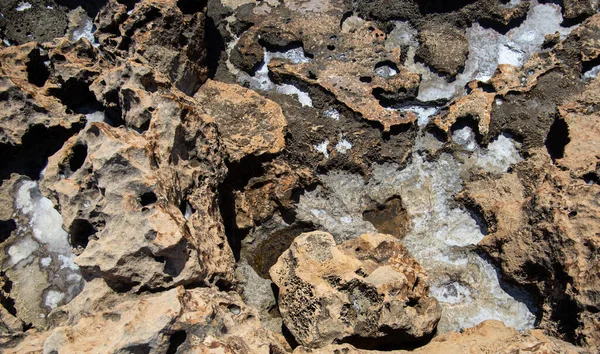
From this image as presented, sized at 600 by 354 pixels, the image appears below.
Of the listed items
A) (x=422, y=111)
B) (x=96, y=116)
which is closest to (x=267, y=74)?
(x=422, y=111)

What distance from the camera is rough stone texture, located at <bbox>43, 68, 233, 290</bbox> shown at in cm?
256

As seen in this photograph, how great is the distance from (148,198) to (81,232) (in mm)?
495

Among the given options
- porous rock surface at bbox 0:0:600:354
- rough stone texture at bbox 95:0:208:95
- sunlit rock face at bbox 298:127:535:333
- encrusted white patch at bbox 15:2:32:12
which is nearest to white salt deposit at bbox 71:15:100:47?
porous rock surface at bbox 0:0:600:354

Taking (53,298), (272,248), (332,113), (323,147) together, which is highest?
(332,113)

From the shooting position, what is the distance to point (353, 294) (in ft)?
9.95

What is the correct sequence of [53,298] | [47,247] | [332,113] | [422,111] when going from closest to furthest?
[53,298] < [47,247] < [332,113] < [422,111]

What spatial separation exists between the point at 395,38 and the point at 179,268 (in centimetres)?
283

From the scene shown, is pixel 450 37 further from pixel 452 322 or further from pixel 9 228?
pixel 9 228

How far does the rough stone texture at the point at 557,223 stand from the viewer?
9.57 ft

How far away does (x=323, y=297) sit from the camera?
2984 millimetres

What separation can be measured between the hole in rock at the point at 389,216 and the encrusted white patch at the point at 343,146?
475 millimetres

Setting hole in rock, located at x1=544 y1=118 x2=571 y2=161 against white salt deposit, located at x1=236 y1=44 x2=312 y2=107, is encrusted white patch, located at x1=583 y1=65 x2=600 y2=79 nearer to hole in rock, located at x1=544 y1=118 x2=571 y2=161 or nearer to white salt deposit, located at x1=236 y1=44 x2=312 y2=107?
hole in rock, located at x1=544 y1=118 x2=571 y2=161

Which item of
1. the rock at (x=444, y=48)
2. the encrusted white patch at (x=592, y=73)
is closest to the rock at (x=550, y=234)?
the encrusted white patch at (x=592, y=73)

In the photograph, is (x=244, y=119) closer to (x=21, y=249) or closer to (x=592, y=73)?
(x=21, y=249)
